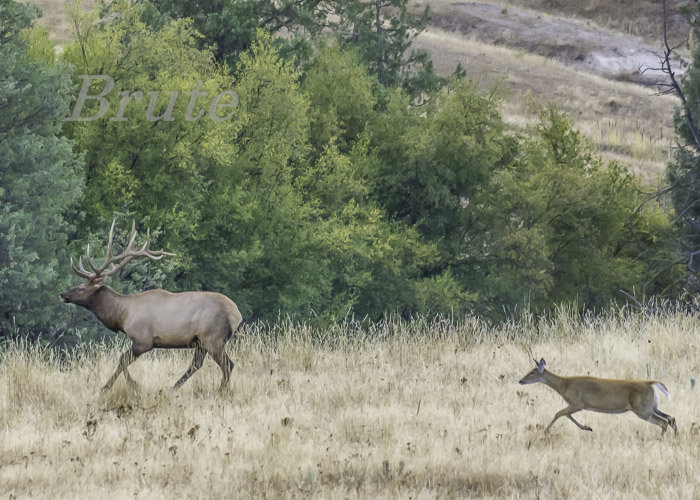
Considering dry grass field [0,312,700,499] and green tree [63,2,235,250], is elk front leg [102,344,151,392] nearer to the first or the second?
dry grass field [0,312,700,499]

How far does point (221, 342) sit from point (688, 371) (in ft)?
15.4

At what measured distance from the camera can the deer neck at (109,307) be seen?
360 inches

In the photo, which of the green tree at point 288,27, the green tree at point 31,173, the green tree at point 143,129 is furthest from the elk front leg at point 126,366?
the green tree at point 288,27

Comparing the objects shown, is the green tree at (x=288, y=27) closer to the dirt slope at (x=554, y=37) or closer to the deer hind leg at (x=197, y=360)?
the deer hind leg at (x=197, y=360)

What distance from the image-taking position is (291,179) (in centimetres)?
3039

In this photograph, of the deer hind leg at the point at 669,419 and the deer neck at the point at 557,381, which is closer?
the deer hind leg at the point at 669,419

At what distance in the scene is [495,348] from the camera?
36.5 ft

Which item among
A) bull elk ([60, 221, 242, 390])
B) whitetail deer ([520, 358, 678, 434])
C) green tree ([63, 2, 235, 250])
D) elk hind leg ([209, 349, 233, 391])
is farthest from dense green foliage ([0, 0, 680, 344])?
whitetail deer ([520, 358, 678, 434])

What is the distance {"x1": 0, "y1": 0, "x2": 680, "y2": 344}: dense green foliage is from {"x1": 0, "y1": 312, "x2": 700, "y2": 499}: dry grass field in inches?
396

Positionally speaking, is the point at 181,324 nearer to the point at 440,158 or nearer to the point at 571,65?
the point at 440,158

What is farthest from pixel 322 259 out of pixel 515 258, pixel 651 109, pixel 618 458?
pixel 651 109

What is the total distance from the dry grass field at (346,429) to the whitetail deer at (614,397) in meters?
0.17

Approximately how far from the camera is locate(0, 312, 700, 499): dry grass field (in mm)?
6215

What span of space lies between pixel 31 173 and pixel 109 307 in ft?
37.8
